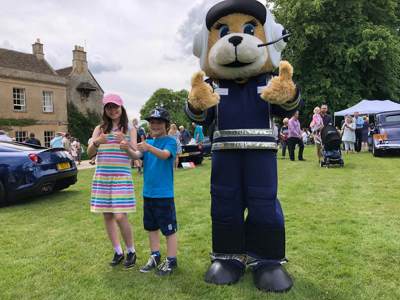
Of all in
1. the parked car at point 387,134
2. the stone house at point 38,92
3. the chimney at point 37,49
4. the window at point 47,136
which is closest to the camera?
the parked car at point 387,134

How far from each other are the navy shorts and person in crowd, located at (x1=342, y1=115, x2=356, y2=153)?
11.8 m

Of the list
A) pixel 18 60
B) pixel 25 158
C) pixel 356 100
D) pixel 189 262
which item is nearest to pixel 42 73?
pixel 18 60

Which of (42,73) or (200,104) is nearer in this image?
(200,104)

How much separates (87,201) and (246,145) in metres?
5.10

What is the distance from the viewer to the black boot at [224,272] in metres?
3.44

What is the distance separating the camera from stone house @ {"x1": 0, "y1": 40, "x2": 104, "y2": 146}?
26.8 metres

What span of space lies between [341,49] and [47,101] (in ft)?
66.0

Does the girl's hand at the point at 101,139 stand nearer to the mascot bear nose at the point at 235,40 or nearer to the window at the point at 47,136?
the mascot bear nose at the point at 235,40

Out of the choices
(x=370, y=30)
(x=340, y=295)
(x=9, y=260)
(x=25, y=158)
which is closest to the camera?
(x=340, y=295)

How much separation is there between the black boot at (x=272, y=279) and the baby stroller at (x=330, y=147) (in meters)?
8.00

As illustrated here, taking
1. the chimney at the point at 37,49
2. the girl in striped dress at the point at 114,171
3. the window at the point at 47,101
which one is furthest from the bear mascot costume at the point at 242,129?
the chimney at the point at 37,49

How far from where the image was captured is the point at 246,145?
3432mm

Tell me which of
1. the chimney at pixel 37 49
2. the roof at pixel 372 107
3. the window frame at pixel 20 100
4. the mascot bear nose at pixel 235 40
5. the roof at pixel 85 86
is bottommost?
Answer: the mascot bear nose at pixel 235 40

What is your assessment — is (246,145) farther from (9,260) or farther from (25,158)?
(25,158)
